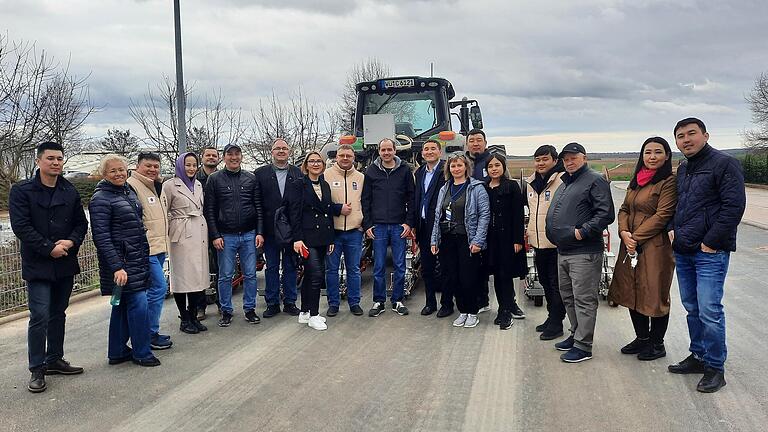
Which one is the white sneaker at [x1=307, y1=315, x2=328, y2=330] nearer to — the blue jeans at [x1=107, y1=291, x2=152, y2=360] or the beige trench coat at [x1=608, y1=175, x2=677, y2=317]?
the blue jeans at [x1=107, y1=291, x2=152, y2=360]

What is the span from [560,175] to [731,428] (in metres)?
2.66

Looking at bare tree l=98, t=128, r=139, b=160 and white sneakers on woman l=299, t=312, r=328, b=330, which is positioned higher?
bare tree l=98, t=128, r=139, b=160

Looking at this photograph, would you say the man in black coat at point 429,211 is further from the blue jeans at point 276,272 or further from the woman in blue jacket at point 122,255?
the woman in blue jacket at point 122,255

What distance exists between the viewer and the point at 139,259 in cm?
493

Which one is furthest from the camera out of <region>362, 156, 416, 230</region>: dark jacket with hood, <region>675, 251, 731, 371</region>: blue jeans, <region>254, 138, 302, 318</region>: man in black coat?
<region>362, 156, 416, 230</region>: dark jacket with hood

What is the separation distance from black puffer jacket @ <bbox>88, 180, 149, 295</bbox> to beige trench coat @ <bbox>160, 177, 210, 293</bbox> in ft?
3.02

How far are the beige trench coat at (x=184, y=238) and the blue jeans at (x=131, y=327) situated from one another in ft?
2.83

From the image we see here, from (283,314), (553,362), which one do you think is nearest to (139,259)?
(283,314)

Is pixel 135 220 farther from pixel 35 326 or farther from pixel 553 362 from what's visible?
pixel 553 362

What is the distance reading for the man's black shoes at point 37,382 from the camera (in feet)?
14.8

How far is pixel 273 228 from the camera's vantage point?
645 centimetres

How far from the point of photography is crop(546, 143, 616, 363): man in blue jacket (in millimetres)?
4895

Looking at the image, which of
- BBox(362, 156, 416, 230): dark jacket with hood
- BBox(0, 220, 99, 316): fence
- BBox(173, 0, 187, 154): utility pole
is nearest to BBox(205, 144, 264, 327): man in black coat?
BBox(362, 156, 416, 230): dark jacket with hood

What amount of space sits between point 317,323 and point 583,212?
2935mm
